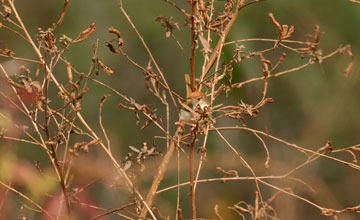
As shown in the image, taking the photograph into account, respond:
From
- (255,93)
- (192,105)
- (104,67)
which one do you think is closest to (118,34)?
(104,67)

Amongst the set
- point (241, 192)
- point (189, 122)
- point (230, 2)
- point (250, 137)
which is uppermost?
point (230, 2)

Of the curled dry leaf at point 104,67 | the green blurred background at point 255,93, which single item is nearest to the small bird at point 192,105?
the curled dry leaf at point 104,67

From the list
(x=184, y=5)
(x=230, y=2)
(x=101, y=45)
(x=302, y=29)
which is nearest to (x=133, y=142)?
(x=101, y=45)

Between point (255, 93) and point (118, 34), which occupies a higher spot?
point (118, 34)

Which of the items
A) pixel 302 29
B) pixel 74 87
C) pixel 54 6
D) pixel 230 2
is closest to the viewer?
pixel 74 87

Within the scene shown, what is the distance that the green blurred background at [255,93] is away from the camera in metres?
3.24

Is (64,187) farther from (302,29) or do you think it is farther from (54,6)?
(54,6)

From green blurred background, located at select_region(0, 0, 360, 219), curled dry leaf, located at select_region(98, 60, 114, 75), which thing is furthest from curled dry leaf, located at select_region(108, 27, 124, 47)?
green blurred background, located at select_region(0, 0, 360, 219)

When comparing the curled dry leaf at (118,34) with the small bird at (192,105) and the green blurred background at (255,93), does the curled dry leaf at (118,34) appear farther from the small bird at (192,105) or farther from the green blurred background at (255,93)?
the green blurred background at (255,93)

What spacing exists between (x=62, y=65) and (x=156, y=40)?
0.62 meters

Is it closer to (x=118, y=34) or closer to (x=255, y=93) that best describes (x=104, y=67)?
(x=118, y=34)

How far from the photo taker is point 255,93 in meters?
3.43

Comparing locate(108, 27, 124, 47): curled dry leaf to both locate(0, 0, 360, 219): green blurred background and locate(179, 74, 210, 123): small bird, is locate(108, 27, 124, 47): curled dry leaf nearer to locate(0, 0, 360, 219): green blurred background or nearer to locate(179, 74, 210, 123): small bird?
locate(179, 74, 210, 123): small bird

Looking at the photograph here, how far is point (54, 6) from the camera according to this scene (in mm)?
4211
